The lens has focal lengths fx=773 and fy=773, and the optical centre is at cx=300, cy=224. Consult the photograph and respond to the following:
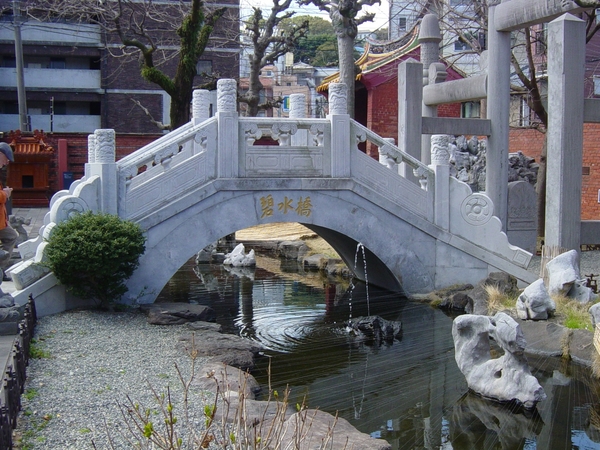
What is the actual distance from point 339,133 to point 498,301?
2.99m

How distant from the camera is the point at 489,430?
6.18m

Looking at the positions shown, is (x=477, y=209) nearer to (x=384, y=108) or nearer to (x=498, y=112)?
(x=498, y=112)

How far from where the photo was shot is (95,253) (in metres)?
8.43

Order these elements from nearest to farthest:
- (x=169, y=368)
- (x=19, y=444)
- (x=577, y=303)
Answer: (x=19, y=444)
(x=169, y=368)
(x=577, y=303)

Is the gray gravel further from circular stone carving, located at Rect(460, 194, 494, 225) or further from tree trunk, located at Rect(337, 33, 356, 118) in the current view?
tree trunk, located at Rect(337, 33, 356, 118)

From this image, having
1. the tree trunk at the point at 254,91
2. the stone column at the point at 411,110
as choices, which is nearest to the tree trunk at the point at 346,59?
the tree trunk at the point at 254,91

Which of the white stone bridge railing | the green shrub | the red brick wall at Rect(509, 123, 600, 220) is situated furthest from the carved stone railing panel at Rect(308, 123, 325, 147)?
the red brick wall at Rect(509, 123, 600, 220)

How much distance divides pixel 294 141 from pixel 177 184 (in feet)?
17.3

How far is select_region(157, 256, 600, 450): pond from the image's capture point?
6.11 m

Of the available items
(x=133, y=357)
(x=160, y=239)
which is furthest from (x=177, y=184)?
(x=133, y=357)

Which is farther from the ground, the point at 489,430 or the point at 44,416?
the point at 44,416

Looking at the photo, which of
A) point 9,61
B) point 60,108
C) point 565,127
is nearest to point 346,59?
point 565,127

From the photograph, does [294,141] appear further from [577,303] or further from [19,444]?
[19,444]

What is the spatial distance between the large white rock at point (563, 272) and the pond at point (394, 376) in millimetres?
1279
